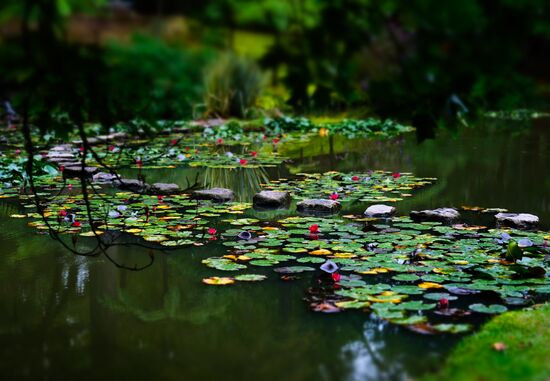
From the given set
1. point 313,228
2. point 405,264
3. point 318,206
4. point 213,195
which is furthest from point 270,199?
point 405,264

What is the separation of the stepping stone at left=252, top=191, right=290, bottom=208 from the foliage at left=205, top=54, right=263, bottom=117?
678 centimetres

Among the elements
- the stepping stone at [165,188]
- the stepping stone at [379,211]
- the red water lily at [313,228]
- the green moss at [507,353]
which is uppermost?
the stepping stone at [165,188]

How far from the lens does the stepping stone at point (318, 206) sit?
16.1 ft

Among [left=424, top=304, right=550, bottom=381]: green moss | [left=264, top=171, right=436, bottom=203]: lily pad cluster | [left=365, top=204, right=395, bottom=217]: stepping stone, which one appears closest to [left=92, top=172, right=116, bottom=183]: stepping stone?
[left=264, top=171, right=436, bottom=203]: lily pad cluster

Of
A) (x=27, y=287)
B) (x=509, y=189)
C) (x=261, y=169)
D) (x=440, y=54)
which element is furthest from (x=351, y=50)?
(x=261, y=169)

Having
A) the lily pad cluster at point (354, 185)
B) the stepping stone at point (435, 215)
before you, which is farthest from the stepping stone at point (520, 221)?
the lily pad cluster at point (354, 185)

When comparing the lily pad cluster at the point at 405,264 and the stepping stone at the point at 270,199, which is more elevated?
the stepping stone at the point at 270,199

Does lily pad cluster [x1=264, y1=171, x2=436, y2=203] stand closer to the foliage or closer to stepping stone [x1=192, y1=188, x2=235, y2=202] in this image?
stepping stone [x1=192, y1=188, x2=235, y2=202]

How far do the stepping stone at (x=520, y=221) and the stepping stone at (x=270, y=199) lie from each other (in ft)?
5.07

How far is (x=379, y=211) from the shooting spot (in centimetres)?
476

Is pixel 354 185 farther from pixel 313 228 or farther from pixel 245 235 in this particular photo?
pixel 245 235

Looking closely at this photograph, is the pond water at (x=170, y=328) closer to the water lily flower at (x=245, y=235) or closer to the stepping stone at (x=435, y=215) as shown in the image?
the water lily flower at (x=245, y=235)

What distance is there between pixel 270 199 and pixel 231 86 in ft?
24.1

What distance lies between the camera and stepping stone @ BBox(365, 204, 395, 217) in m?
4.75
